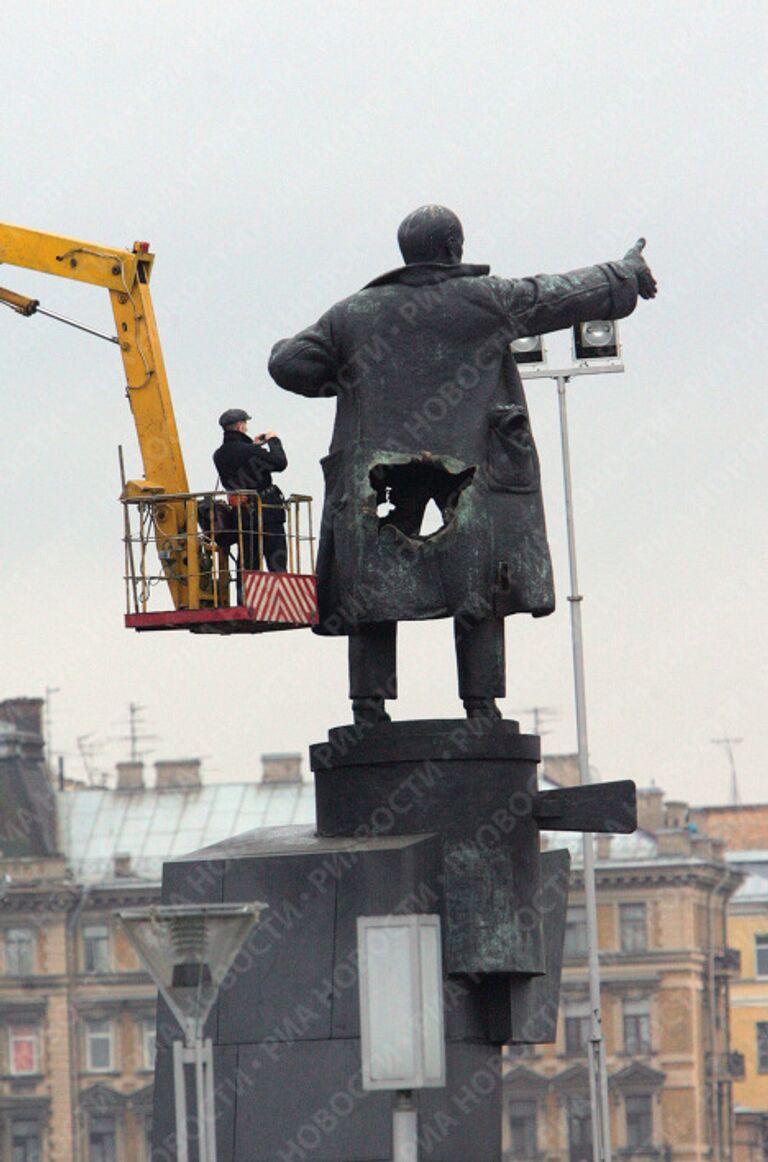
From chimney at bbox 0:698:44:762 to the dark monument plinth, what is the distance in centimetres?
9899

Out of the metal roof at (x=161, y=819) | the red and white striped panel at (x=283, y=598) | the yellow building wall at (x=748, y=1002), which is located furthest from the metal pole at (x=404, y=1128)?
the yellow building wall at (x=748, y=1002)

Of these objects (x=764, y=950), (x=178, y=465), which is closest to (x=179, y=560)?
(x=178, y=465)

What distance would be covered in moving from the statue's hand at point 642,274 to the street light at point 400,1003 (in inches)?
171

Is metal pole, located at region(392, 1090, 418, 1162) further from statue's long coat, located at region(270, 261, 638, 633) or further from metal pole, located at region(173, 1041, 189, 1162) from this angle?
statue's long coat, located at region(270, 261, 638, 633)

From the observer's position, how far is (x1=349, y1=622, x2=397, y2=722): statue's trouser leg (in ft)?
58.4

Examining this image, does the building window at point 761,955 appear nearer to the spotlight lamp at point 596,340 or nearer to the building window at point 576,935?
the building window at point 576,935

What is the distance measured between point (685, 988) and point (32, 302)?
101 metres

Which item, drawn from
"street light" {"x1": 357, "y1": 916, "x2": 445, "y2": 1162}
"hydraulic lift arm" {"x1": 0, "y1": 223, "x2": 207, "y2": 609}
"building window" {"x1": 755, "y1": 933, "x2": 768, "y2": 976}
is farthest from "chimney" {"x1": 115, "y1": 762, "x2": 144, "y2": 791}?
"street light" {"x1": 357, "y1": 916, "x2": 445, "y2": 1162}

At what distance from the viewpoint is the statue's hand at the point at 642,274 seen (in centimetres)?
1830

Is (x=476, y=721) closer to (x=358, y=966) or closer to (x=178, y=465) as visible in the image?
(x=358, y=966)

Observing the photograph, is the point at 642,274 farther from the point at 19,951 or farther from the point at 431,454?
the point at 19,951

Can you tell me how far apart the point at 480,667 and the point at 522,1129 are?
101771mm

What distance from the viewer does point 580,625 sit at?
35.6 metres

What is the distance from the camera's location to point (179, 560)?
63.3 ft
